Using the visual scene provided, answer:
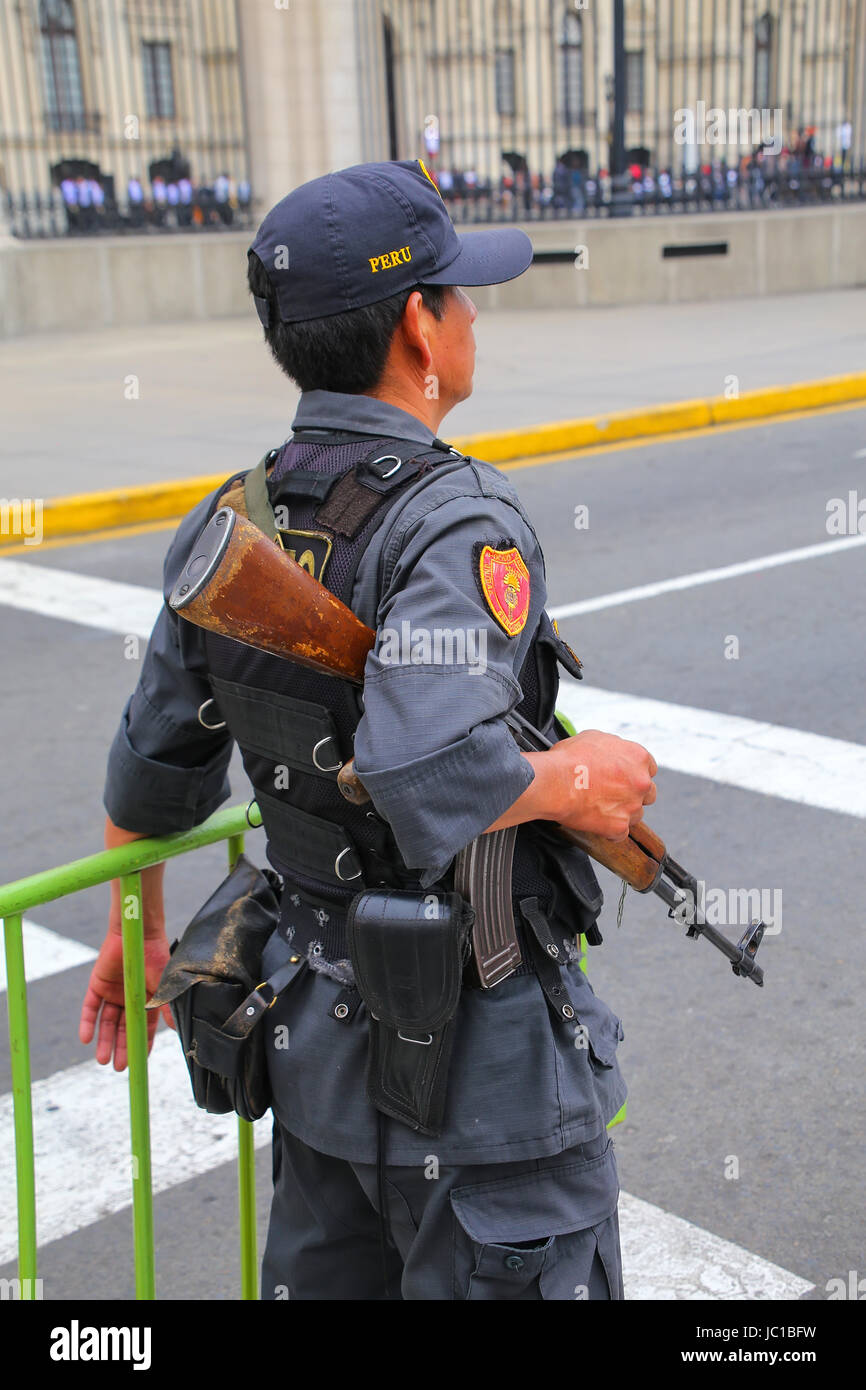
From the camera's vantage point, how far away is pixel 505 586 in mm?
1730

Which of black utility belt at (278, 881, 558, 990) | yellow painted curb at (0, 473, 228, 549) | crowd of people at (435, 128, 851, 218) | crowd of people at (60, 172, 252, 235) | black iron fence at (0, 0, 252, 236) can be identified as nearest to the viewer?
black utility belt at (278, 881, 558, 990)

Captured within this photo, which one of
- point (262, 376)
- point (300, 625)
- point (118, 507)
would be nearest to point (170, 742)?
point (300, 625)

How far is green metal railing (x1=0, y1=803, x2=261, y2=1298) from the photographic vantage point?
2197mm

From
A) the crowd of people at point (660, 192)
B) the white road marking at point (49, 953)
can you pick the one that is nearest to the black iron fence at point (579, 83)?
the crowd of people at point (660, 192)

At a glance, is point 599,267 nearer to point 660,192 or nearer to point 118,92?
point 660,192

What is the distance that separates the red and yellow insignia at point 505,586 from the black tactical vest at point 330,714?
0.14m

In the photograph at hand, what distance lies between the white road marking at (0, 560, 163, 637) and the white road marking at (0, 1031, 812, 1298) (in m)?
3.71

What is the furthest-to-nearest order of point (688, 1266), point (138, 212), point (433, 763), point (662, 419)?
point (138, 212) → point (662, 419) → point (688, 1266) → point (433, 763)

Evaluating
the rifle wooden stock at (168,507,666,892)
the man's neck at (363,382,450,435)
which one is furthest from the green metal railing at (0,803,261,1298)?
the man's neck at (363,382,450,435)

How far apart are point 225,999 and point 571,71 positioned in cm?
4828

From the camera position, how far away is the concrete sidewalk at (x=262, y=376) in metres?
11.2

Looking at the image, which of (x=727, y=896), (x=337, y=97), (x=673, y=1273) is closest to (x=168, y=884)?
(x=727, y=896)

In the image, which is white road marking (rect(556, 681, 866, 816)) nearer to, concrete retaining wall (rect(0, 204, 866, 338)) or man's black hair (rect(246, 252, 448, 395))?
man's black hair (rect(246, 252, 448, 395))
